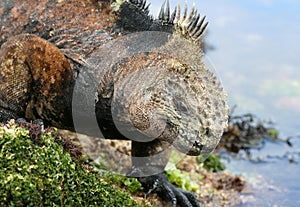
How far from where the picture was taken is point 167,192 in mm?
3949

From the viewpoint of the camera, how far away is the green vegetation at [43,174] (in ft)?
7.66

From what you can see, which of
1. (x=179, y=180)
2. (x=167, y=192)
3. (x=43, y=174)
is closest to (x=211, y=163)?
(x=179, y=180)

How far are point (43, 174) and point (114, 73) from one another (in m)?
1.12

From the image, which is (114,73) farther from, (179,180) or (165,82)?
(179,180)

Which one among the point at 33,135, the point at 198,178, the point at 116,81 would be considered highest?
the point at 116,81

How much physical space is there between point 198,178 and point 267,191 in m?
0.75

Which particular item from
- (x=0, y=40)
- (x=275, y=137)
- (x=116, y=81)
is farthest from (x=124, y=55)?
(x=275, y=137)

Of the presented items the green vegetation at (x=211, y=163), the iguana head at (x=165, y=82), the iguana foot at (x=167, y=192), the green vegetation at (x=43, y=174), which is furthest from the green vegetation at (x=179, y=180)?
the green vegetation at (x=43, y=174)

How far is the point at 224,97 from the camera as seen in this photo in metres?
3.42

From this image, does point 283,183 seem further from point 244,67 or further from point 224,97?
point 244,67

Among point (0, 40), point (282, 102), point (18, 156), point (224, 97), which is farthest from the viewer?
point (282, 102)

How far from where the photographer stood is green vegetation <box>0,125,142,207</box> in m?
2.34

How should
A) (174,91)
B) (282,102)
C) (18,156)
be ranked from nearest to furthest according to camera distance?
(18,156) < (174,91) < (282,102)

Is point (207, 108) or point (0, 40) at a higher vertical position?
point (207, 108)
